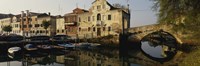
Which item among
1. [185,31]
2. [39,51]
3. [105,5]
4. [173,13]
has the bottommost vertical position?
[39,51]

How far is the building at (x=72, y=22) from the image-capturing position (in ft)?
245

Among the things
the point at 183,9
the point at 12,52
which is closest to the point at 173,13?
the point at 183,9

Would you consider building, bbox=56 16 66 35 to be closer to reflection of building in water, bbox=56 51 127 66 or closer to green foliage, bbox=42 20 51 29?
green foliage, bbox=42 20 51 29

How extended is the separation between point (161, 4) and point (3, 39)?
1654 inches

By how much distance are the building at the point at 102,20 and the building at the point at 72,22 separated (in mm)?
2640

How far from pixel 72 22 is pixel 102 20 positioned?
12059 mm

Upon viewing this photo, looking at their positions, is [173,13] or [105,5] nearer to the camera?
[173,13]

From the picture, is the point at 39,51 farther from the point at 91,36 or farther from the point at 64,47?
the point at 91,36

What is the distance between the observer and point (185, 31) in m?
28.8

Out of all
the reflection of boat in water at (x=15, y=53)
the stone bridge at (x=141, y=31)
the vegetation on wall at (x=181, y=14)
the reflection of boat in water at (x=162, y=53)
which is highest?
the vegetation on wall at (x=181, y=14)

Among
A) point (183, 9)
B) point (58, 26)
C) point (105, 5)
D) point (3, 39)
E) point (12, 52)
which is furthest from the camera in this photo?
point (58, 26)

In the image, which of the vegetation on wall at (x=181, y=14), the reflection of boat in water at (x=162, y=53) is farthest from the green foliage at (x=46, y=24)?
the vegetation on wall at (x=181, y=14)

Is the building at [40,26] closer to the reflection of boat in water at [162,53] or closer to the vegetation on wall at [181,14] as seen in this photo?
the reflection of boat in water at [162,53]

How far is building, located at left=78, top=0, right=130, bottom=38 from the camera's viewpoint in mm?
62303
